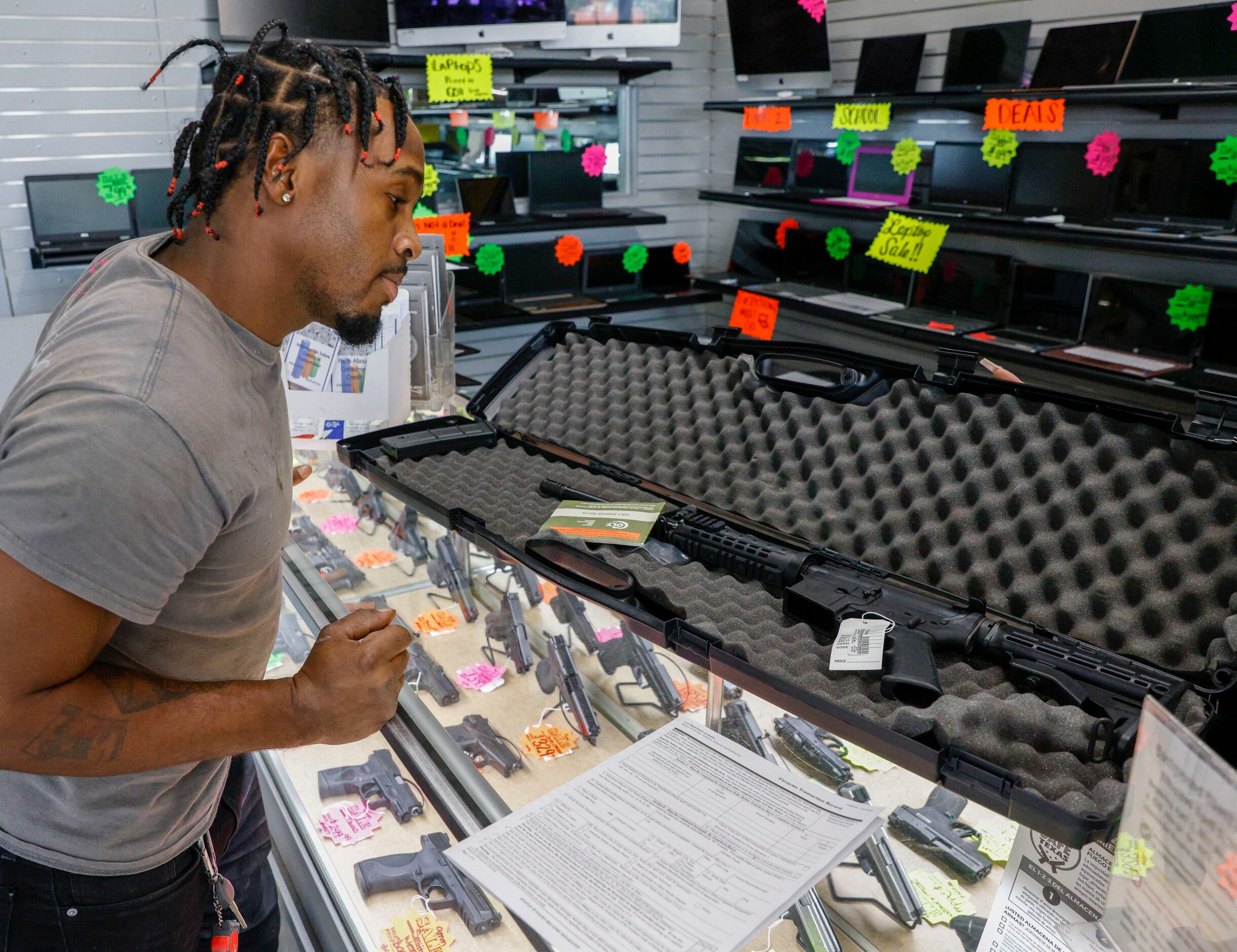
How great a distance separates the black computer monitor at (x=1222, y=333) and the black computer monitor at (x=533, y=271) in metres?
2.84

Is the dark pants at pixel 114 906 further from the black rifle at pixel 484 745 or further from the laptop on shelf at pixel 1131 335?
the laptop on shelf at pixel 1131 335

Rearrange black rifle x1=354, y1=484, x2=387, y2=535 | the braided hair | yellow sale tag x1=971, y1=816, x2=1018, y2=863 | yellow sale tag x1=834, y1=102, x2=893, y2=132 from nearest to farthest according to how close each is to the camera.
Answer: the braided hair, yellow sale tag x1=971, y1=816, x2=1018, y2=863, black rifle x1=354, y1=484, x2=387, y2=535, yellow sale tag x1=834, y1=102, x2=893, y2=132

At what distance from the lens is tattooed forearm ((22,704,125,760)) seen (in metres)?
0.67

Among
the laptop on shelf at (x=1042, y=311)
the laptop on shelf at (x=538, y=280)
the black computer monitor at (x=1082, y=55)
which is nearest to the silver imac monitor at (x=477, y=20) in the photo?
the laptop on shelf at (x=538, y=280)

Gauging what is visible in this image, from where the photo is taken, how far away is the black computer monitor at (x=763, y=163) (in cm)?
438

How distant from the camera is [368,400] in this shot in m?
2.05

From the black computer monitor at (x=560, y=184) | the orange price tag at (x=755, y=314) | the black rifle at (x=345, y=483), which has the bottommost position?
the black rifle at (x=345, y=483)

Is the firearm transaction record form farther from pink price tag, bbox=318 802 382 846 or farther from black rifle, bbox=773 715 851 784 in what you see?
pink price tag, bbox=318 802 382 846

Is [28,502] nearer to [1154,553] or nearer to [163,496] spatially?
[163,496]

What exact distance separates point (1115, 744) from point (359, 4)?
392cm

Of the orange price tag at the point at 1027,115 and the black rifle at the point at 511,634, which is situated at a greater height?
the orange price tag at the point at 1027,115

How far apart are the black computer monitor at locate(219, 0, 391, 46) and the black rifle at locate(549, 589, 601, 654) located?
3.00 meters

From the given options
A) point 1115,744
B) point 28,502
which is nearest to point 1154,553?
point 1115,744

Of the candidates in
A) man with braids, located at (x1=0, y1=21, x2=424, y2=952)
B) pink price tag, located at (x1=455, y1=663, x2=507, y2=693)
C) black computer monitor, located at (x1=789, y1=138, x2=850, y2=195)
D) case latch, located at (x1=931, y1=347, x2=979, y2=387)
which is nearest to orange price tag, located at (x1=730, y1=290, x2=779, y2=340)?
black computer monitor, located at (x1=789, y1=138, x2=850, y2=195)
